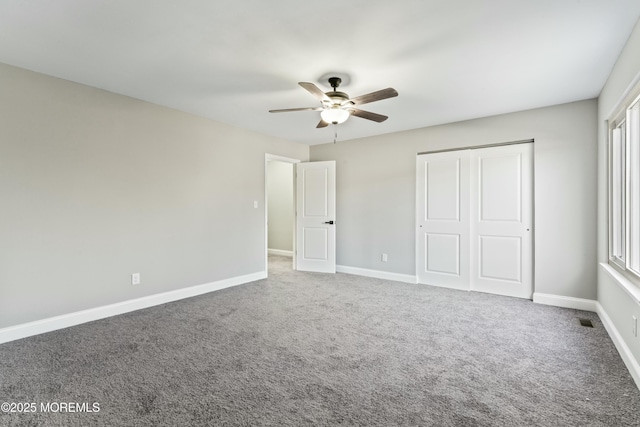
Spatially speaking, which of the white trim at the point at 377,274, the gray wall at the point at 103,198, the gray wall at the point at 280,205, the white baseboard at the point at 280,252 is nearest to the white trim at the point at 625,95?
the white trim at the point at 377,274

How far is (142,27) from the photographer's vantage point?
2197 mm

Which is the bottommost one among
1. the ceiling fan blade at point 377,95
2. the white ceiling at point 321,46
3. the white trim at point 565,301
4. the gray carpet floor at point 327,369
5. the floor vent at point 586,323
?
the gray carpet floor at point 327,369

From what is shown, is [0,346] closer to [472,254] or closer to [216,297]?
[216,297]

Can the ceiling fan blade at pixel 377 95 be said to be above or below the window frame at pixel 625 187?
above

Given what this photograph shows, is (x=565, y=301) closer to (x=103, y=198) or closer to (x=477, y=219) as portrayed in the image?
(x=477, y=219)

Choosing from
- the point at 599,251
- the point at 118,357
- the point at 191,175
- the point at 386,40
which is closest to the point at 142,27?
the point at 386,40

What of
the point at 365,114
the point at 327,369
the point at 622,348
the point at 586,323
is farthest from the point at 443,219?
the point at 327,369

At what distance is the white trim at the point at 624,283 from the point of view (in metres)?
2.13

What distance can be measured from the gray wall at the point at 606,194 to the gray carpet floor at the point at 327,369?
242 mm

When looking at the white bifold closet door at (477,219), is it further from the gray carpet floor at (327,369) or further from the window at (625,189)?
the window at (625,189)

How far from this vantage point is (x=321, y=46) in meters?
2.43

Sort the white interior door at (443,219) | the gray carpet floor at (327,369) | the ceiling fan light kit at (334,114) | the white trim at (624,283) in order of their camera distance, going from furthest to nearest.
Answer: the white interior door at (443,219) < the ceiling fan light kit at (334,114) < the white trim at (624,283) < the gray carpet floor at (327,369)

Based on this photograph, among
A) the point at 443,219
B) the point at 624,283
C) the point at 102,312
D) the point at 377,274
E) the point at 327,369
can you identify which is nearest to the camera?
the point at 327,369

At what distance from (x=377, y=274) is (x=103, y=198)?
13.2ft
